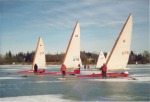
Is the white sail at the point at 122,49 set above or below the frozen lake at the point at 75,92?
above

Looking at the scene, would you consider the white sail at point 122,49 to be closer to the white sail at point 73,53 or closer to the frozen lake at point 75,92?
the white sail at point 73,53

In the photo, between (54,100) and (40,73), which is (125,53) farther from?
(54,100)

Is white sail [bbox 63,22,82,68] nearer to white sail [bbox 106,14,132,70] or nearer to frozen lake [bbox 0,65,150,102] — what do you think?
white sail [bbox 106,14,132,70]

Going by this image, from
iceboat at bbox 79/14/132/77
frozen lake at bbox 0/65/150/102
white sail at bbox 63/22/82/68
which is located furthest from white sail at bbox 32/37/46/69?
frozen lake at bbox 0/65/150/102

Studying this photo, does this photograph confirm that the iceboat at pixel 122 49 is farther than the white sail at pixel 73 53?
No

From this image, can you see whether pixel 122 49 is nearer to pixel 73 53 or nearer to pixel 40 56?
pixel 73 53

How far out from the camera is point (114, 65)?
3047 cm

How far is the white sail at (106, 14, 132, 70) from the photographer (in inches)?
1166

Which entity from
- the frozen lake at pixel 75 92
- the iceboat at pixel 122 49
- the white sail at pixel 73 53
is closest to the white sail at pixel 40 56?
the white sail at pixel 73 53

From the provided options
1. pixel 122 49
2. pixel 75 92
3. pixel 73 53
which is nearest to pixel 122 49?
pixel 122 49

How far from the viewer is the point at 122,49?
98.5 ft

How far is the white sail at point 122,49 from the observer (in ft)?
97.2

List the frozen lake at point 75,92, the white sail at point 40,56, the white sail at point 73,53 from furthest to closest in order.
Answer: the white sail at point 40,56
the white sail at point 73,53
the frozen lake at point 75,92

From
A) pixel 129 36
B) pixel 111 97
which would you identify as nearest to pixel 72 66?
pixel 129 36
